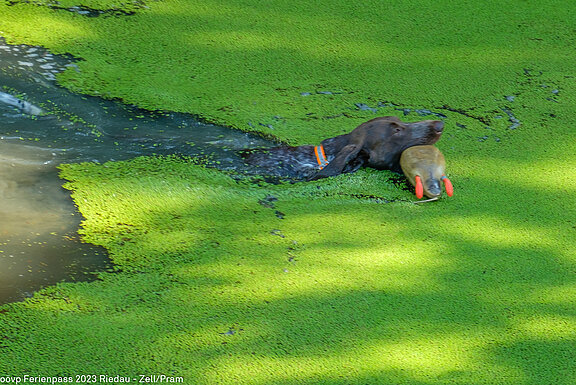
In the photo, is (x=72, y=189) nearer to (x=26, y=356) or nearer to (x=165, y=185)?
(x=165, y=185)

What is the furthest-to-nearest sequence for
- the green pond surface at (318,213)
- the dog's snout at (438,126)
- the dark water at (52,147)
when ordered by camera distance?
1. the dog's snout at (438,126)
2. the dark water at (52,147)
3. the green pond surface at (318,213)

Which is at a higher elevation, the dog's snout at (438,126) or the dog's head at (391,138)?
the dog's snout at (438,126)

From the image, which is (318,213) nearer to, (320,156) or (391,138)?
(320,156)

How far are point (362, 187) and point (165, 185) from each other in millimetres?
743

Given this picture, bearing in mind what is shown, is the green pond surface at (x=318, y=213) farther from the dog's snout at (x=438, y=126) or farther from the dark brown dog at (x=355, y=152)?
the dog's snout at (x=438, y=126)

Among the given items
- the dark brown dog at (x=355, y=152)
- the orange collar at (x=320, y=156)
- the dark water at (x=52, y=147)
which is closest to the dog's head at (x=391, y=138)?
the dark brown dog at (x=355, y=152)

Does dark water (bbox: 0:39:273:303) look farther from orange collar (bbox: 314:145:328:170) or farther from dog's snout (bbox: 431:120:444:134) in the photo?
dog's snout (bbox: 431:120:444:134)

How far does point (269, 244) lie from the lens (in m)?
2.11

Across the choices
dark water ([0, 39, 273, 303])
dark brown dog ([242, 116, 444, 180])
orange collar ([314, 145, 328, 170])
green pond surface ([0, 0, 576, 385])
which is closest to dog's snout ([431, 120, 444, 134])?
dark brown dog ([242, 116, 444, 180])

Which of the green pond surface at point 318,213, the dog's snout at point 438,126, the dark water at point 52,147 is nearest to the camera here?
the green pond surface at point 318,213

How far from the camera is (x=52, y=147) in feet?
8.52

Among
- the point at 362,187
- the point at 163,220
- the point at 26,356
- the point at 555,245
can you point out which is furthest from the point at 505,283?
the point at 26,356

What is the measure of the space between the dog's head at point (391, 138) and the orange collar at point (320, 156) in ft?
0.46

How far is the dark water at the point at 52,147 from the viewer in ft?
6.33
